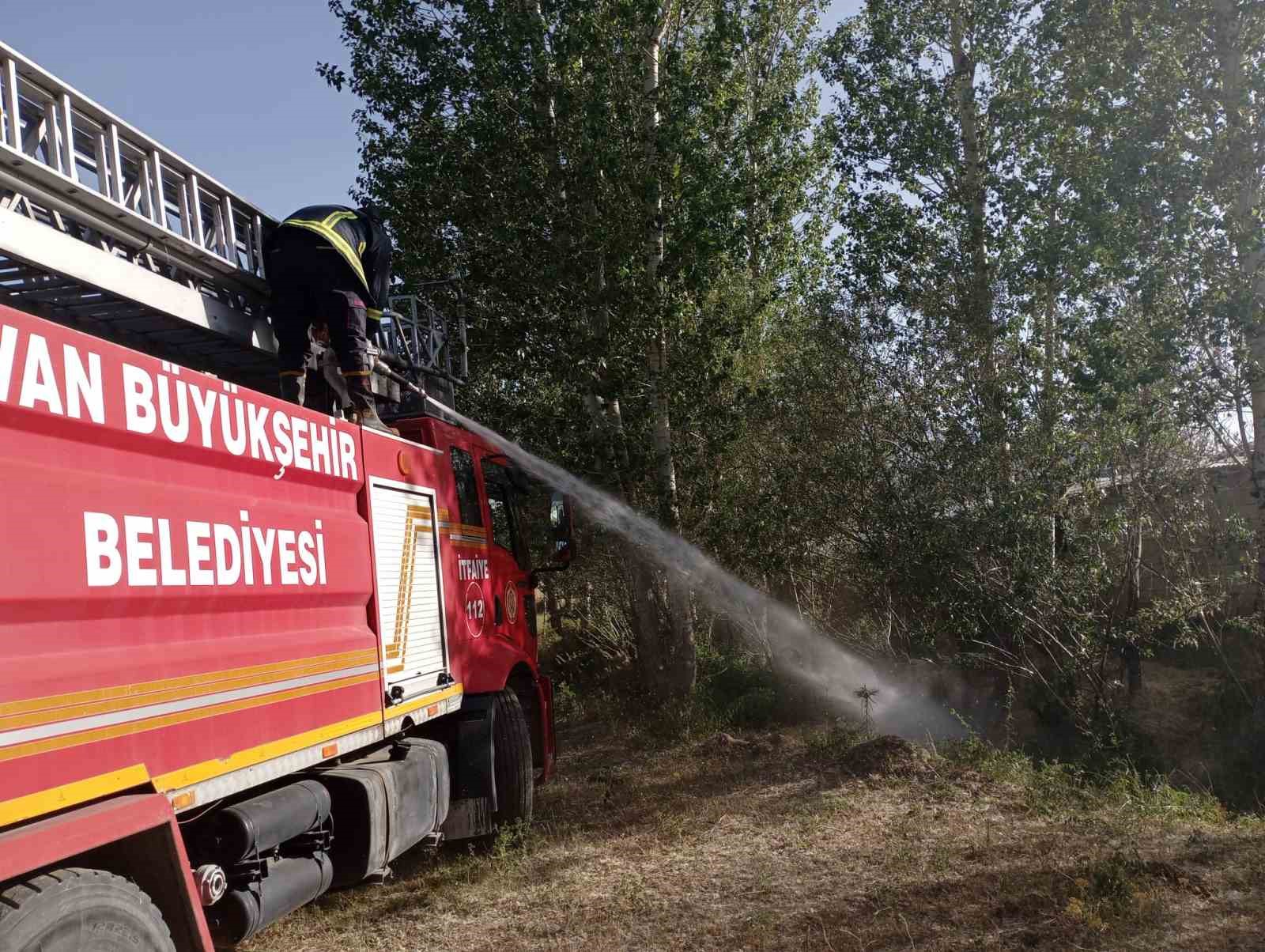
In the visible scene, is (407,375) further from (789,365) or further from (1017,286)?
(1017,286)

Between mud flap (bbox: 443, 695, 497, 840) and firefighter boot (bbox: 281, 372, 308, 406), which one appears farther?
mud flap (bbox: 443, 695, 497, 840)

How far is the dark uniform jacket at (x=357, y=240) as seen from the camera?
19.2 ft

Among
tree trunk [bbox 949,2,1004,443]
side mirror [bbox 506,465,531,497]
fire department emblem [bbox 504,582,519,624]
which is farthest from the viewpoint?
tree trunk [bbox 949,2,1004,443]

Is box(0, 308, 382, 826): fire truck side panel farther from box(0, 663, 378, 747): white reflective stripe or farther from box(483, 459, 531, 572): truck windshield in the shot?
box(483, 459, 531, 572): truck windshield

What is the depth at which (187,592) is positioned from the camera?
12.2ft

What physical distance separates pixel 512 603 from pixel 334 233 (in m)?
3.06

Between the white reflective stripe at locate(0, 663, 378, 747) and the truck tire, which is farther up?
the white reflective stripe at locate(0, 663, 378, 747)

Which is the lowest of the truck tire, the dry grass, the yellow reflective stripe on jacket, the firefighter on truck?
the dry grass

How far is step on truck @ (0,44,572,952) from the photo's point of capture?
3.03m

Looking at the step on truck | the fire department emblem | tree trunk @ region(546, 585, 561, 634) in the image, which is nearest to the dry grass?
the step on truck

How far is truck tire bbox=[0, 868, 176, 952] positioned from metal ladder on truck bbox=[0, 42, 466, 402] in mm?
2219

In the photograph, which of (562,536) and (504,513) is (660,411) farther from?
(504,513)

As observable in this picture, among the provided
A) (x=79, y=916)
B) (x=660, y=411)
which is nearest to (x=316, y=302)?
(x=79, y=916)

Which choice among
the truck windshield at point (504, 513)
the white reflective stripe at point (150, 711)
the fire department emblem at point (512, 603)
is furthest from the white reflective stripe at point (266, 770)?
the truck windshield at point (504, 513)
